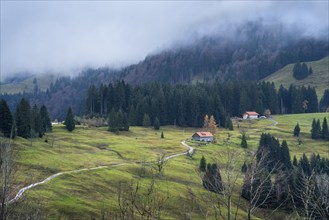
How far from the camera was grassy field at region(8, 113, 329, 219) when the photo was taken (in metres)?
57.9

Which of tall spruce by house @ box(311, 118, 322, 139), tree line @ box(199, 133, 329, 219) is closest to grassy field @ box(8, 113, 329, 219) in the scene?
tree line @ box(199, 133, 329, 219)

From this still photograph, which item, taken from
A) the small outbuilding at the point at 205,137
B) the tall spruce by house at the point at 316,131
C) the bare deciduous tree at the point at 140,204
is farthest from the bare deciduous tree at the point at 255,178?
the tall spruce by house at the point at 316,131

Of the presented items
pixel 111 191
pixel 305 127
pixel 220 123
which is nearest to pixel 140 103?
pixel 220 123

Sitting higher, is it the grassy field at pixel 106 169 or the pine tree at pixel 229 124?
the pine tree at pixel 229 124

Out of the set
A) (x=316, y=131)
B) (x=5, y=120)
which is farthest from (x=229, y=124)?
(x=5, y=120)

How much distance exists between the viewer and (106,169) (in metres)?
84.4

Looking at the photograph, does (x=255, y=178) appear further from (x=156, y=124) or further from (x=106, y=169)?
(x=156, y=124)

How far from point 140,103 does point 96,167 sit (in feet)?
363

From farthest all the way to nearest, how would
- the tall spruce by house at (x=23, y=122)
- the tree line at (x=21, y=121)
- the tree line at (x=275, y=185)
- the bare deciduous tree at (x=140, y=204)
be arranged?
1. the tall spruce by house at (x=23, y=122)
2. the tree line at (x=21, y=121)
3. the tree line at (x=275, y=185)
4. the bare deciduous tree at (x=140, y=204)

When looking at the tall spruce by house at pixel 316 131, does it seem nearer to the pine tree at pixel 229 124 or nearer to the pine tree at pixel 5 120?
the pine tree at pixel 229 124

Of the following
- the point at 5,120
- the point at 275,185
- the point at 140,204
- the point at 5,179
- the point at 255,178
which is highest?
the point at 5,120

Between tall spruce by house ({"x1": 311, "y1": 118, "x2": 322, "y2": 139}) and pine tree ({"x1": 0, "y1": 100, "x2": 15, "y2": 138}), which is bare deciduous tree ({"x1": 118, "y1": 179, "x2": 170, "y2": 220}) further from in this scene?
tall spruce by house ({"x1": 311, "y1": 118, "x2": 322, "y2": 139})

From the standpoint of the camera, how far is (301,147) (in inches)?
5925

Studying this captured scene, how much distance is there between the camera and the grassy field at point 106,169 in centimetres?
5792
